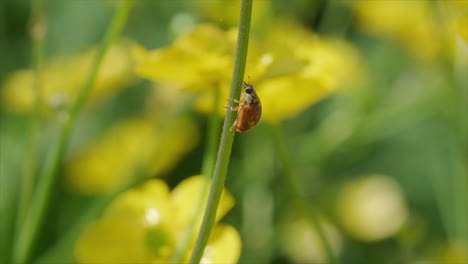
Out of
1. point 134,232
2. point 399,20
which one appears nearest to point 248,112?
point 134,232

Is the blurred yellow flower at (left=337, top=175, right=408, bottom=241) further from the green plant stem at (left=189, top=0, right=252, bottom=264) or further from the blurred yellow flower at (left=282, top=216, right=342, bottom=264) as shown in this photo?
the green plant stem at (left=189, top=0, right=252, bottom=264)

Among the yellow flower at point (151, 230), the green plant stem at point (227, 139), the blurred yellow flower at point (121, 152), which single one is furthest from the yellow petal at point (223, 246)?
the blurred yellow flower at point (121, 152)

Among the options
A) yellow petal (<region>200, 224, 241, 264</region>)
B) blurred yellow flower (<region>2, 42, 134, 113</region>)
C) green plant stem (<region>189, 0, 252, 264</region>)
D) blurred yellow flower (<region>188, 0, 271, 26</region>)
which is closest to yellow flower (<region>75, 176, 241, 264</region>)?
yellow petal (<region>200, 224, 241, 264</region>)

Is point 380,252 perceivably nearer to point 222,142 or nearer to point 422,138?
point 422,138

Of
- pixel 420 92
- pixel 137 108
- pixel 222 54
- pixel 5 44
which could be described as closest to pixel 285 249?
pixel 420 92

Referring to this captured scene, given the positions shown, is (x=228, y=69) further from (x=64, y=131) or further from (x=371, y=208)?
(x=371, y=208)
